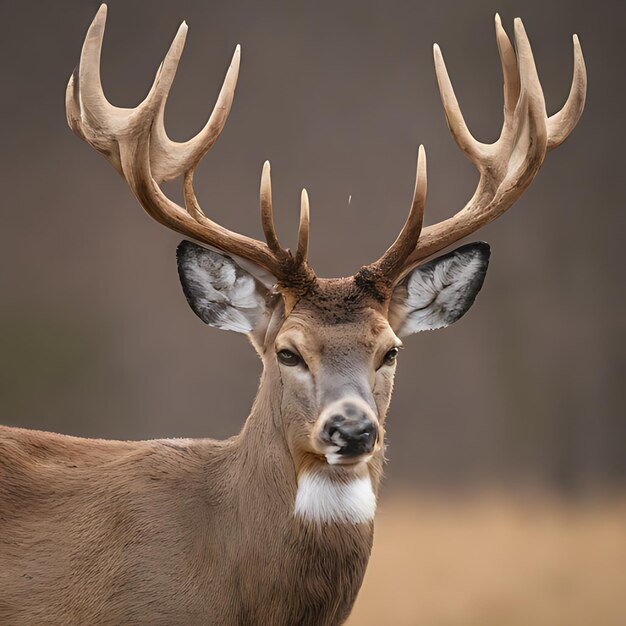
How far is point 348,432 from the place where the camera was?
3051mm

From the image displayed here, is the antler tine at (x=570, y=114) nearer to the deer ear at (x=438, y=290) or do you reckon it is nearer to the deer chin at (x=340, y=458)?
the deer ear at (x=438, y=290)

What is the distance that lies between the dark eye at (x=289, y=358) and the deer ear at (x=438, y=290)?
427 millimetres

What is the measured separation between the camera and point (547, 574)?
6.75 metres

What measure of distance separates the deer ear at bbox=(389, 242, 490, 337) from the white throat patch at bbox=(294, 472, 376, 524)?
605 mm

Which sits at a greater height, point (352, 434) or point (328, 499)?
point (352, 434)

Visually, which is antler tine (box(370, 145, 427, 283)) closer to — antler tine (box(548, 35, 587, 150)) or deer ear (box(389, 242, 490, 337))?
deer ear (box(389, 242, 490, 337))

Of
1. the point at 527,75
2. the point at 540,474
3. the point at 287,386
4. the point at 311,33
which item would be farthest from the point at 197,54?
the point at 287,386

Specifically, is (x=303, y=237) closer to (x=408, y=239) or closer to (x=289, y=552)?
(x=408, y=239)

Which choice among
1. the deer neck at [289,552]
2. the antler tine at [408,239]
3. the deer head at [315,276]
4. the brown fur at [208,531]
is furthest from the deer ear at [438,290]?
the deer neck at [289,552]

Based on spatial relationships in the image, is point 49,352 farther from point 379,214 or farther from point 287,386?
point 287,386

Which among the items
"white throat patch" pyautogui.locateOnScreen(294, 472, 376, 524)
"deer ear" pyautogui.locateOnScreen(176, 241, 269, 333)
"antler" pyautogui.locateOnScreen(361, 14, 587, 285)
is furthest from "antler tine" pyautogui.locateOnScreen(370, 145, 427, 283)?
"white throat patch" pyautogui.locateOnScreen(294, 472, 376, 524)

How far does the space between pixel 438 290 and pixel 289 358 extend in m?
0.59

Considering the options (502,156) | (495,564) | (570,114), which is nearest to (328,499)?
(502,156)

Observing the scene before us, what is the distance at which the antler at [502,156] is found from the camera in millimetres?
3527
